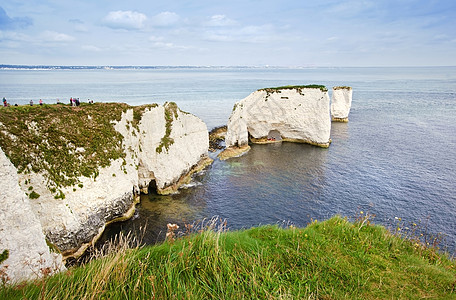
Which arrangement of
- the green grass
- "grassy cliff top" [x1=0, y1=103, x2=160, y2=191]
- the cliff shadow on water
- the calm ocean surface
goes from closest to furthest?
1. the green grass
2. "grassy cliff top" [x1=0, y1=103, x2=160, y2=191]
3. the cliff shadow on water
4. the calm ocean surface

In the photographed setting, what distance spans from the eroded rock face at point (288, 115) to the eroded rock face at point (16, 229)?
30.7 metres

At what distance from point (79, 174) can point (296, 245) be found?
1633 cm

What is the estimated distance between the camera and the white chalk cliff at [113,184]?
1277cm

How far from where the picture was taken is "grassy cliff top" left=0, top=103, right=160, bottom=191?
16172 mm

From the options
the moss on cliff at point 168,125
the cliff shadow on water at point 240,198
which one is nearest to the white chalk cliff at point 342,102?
the cliff shadow on water at point 240,198

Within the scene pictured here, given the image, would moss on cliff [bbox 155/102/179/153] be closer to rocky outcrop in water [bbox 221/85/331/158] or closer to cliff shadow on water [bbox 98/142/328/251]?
cliff shadow on water [bbox 98/142/328/251]

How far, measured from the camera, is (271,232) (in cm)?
1067

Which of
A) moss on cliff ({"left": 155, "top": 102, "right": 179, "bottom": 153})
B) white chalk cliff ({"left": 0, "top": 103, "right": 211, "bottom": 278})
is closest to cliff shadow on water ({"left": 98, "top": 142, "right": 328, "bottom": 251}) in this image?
white chalk cliff ({"left": 0, "top": 103, "right": 211, "bottom": 278})

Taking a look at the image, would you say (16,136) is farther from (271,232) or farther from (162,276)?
(271,232)

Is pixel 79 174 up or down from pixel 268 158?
up

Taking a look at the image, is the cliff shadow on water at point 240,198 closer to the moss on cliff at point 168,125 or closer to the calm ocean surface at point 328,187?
the calm ocean surface at point 328,187

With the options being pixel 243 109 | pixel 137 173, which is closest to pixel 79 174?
pixel 137 173

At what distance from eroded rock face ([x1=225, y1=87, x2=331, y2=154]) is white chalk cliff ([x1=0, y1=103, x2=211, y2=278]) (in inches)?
533

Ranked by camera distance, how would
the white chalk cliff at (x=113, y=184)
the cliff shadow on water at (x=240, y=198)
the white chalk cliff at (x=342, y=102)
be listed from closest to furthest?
the white chalk cliff at (x=113, y=184) → the cliff shadow on water at (x=240, y=198) → the white chalk cliff at (x=342, y=102)
